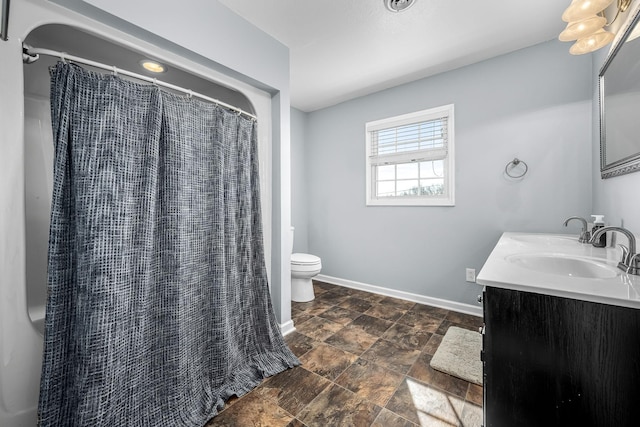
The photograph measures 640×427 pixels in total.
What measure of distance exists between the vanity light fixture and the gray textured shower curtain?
5.73ft

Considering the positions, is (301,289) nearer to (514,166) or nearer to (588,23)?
(514,166)

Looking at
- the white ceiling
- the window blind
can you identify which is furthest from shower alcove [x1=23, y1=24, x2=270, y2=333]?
the window blind

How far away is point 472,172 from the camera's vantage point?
7.91ft

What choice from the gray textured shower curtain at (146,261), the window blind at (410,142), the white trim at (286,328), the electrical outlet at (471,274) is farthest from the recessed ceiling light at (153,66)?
the electrical outlet at (471,274)

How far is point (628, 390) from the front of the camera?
70cm

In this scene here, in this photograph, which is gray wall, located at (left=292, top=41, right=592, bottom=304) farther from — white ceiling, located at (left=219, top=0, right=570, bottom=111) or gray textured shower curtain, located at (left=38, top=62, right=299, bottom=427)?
gray textured shower curtain, located at (left=38, top=62, right=299, bottom=427)

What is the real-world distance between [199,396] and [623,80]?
2624 mm

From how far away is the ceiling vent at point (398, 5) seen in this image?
165 cm

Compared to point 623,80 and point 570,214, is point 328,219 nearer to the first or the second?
point 570,214

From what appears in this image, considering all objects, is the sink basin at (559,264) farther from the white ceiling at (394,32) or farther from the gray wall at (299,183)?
the gray wall at (299,183)

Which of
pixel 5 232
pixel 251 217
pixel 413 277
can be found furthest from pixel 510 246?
pixel 5 232

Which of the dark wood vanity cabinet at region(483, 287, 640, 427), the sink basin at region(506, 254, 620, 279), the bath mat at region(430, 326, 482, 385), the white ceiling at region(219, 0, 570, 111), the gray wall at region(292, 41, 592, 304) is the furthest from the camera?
the gray wall at region(292, 41, 592, 304)

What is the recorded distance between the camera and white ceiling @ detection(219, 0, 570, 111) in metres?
1.70

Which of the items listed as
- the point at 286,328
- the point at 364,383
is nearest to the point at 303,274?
the point at 286,328
